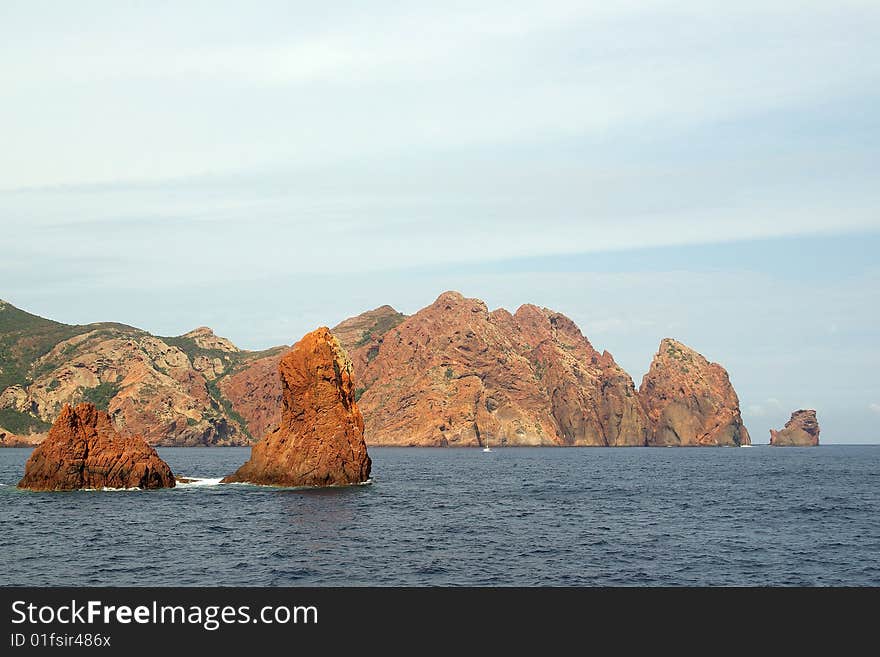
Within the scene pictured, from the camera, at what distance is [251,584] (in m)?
45.1

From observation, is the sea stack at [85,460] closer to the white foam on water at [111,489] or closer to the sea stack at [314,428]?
the white foam on water at [111,489]

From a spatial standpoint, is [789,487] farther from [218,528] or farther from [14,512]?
[14,512]

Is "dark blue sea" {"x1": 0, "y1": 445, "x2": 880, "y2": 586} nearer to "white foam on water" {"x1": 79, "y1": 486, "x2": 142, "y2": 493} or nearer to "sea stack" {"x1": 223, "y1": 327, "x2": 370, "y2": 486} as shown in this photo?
"white foam on water" {"x1": 79, "y1": 486, "x2": 142, "y2": 493}

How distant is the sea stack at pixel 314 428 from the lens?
96875 millimetres

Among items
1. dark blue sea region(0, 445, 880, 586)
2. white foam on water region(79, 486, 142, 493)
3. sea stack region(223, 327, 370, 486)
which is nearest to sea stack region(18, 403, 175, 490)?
white foam on water region(79, 486, 142, 493)

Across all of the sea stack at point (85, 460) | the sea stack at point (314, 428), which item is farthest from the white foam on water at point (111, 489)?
the sea stack at point (314, 428)

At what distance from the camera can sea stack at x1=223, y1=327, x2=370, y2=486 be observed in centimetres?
9688

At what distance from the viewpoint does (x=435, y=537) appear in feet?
207

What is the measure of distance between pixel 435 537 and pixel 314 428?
37.0 metres

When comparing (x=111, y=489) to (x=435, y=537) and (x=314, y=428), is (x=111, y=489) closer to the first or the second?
(x=314, y=428)

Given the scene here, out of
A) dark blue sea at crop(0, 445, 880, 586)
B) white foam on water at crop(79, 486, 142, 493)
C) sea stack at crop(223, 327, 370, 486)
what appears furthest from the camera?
sea stack at crop(223, 327, 370, 486)

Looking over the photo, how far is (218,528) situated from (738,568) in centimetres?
3711

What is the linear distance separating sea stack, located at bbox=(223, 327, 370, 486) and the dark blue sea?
135 inches
